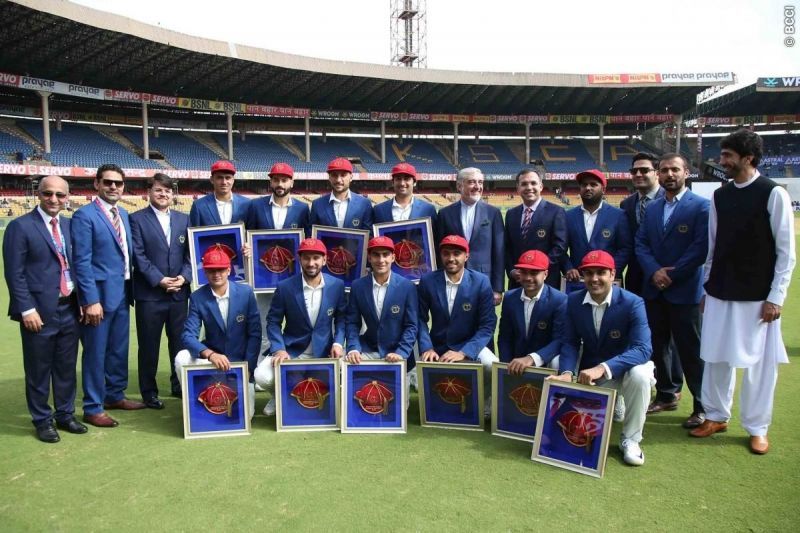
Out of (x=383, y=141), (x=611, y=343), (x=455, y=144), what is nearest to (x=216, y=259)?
(x=611, y=343)

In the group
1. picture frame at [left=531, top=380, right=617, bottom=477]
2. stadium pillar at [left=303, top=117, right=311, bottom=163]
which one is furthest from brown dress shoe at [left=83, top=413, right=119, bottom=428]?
stadium pillar at [left=303, top=117, right=311, bottom=163]

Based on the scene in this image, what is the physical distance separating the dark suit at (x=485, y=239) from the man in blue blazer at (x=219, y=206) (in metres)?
2.18

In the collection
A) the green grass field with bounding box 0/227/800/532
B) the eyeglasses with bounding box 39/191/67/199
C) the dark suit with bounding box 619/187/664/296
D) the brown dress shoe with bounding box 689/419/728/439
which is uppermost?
the eyeglasses with bounding box 39/191/67/199

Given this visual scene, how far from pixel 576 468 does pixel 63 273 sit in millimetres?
4354

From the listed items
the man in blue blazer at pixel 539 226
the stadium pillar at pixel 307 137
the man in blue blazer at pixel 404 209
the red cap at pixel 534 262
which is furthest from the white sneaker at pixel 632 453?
the stadium pillar at pixel 307 137

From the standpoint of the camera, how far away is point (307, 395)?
190 inches

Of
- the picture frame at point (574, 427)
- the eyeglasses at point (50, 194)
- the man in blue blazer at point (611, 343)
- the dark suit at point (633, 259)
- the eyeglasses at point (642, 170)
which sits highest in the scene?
the eyeglasses at point (642, 170)

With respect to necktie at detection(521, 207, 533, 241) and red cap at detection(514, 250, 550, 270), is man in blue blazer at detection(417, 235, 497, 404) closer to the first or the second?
red cap at detection(514, 250, 550, 270)

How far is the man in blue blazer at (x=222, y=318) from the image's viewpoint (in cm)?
508

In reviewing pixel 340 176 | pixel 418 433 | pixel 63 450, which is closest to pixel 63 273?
pixel 63 450

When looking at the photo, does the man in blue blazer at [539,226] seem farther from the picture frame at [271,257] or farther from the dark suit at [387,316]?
the picture frame at [271,257]

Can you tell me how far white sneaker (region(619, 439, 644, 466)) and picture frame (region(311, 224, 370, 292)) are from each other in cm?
283

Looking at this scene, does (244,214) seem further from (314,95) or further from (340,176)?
(314,95)

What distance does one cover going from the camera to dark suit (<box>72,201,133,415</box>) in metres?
4.91
